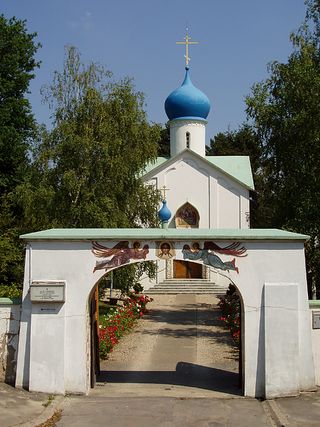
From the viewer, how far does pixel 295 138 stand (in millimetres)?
18734

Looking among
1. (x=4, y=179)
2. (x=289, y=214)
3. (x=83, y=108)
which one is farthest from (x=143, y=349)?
(x=4, y=179)

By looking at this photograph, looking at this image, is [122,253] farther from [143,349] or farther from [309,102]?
[309,102]

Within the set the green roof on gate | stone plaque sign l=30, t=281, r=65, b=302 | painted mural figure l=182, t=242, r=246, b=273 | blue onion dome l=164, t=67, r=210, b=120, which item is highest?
blue onion dome l=164, t=67, r=210, b=120

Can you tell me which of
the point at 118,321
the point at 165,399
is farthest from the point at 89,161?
the point at 165,399

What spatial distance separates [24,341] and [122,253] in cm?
249

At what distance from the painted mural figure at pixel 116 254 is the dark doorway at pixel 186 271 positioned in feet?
72.8

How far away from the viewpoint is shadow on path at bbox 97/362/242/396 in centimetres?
1227

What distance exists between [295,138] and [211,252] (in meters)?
8.89

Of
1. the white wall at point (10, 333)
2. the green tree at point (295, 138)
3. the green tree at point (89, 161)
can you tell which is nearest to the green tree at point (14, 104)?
the green tree at point (89, 161)

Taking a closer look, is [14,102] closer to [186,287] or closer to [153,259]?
[186,287]

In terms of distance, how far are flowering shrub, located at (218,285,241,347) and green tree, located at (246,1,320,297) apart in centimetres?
294

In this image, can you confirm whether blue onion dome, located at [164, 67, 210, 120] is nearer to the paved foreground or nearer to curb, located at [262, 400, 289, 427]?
the paved foreground

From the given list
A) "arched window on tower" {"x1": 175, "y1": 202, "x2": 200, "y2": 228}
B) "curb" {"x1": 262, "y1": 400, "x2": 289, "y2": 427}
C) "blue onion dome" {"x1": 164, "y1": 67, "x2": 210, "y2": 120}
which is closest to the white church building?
"arched window on tower" {"x1": 175, "y1": 202, "x2": 200, "y2": 228}

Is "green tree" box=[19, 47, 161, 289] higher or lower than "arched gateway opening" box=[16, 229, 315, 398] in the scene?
higher
